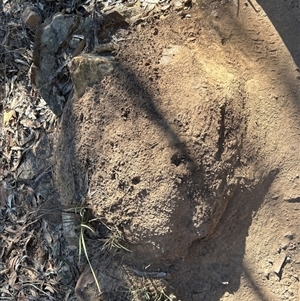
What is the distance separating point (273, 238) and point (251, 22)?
127 cm

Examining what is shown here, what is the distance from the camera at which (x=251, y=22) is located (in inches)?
106

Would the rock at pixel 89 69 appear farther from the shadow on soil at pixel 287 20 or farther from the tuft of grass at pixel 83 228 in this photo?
→ the shadow on soil at pixel 287 20

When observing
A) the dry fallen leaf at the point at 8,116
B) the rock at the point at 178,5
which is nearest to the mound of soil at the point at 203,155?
the rock at the point at 178,5

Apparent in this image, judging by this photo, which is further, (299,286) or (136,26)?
(136,26)

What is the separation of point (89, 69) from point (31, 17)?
1044 mm

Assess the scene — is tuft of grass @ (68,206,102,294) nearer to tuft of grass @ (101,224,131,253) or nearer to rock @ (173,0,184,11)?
tuft of grass @ (101,224,131,253)

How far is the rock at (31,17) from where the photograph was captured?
135 inches

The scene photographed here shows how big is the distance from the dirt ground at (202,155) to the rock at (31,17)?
3.49 feet

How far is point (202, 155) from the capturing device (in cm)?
247

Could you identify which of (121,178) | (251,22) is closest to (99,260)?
(121,178)

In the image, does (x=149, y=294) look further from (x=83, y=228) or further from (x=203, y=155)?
(x=203, y=155)

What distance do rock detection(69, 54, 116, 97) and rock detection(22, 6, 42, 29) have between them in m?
0.89

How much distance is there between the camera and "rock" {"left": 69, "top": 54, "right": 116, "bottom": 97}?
2670mm

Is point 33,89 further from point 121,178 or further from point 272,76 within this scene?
point 272,76
